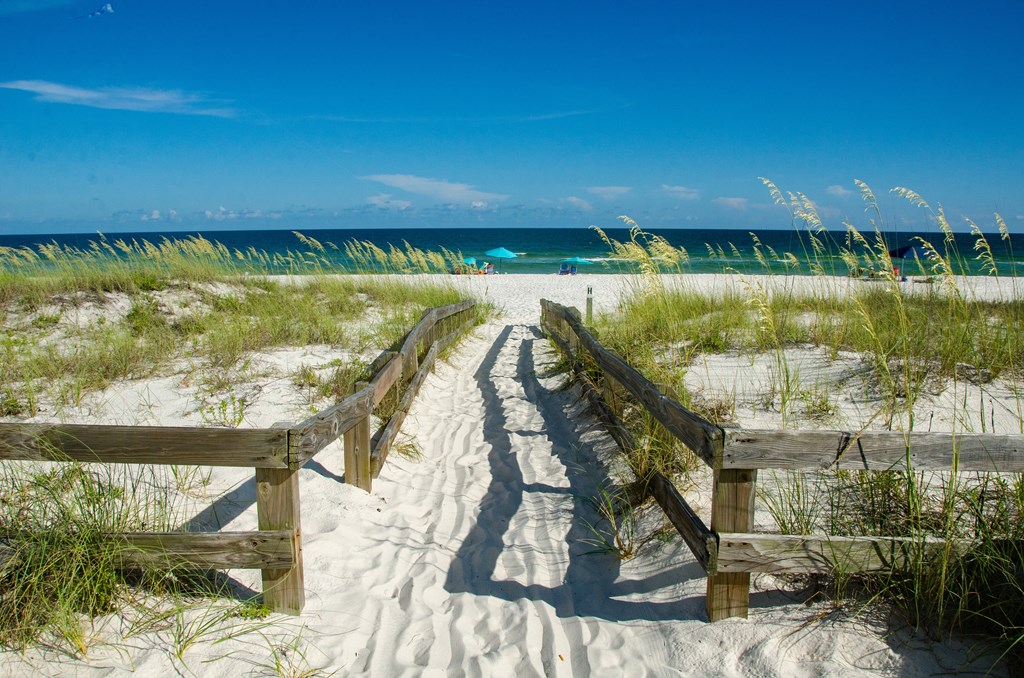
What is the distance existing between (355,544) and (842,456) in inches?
104

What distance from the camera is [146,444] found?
276cm

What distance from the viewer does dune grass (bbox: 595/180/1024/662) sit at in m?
2.60

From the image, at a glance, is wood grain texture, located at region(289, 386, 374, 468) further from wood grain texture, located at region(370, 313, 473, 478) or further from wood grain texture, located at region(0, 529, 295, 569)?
wood grain texture, located at region(370, 313, 473, 478)

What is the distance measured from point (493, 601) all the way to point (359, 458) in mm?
1540

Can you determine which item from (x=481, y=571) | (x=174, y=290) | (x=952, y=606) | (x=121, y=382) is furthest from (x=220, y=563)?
(x=174, y=290)

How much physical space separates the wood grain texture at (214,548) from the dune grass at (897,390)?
2387 mm

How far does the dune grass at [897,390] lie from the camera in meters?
2.60

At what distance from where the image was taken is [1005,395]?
17.2ft

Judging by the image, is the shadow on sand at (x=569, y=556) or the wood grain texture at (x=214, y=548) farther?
the shadow on sand at (x=569, y=556)

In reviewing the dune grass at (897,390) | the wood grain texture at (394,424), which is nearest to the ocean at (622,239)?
the dune grass at (897,390)

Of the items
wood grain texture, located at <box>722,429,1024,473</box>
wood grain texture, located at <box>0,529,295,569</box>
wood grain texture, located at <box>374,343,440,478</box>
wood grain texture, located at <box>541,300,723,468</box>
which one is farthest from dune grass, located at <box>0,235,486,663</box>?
wood grain texture, located at <box>722,429,1024,473</box>

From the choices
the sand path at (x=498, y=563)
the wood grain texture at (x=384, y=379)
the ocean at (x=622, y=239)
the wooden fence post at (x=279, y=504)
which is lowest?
the sand path at (x=498, y=563)

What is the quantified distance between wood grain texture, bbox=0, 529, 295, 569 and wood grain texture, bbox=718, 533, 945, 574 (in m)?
1.93

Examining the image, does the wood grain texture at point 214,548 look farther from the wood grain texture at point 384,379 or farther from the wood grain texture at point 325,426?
the wood grain texture at point 384,379
